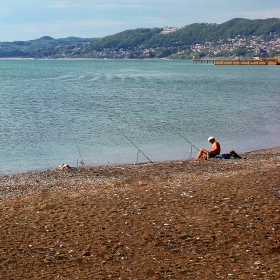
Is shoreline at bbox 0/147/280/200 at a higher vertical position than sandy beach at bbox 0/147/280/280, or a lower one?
lower

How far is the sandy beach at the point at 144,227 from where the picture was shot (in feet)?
27.4

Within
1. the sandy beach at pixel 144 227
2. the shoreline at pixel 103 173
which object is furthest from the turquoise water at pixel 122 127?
the sandy beach at pixel 144 227

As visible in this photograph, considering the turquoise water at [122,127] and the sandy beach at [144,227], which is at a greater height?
the sandy beach at [144,227]

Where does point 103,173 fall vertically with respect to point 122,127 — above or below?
above

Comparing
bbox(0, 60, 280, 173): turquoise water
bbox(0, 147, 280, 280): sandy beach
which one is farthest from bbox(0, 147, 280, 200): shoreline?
bbox(0, 60, 280, 173): turquoise water

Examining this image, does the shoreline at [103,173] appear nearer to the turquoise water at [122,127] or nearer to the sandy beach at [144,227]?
the sandy beach at [144,227]

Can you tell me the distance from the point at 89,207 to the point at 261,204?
3837mm

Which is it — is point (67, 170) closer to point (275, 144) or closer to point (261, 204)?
point (261, 204)

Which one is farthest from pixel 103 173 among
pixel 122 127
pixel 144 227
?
pixel 122 127

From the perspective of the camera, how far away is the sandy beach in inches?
328

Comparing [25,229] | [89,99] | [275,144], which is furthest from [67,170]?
[89,99]

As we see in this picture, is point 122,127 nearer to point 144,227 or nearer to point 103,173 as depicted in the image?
point 103,173

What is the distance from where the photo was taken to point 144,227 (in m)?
10.1

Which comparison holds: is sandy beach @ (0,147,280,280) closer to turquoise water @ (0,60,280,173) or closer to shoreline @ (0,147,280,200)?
shoreline @ (0,147,280,200)
